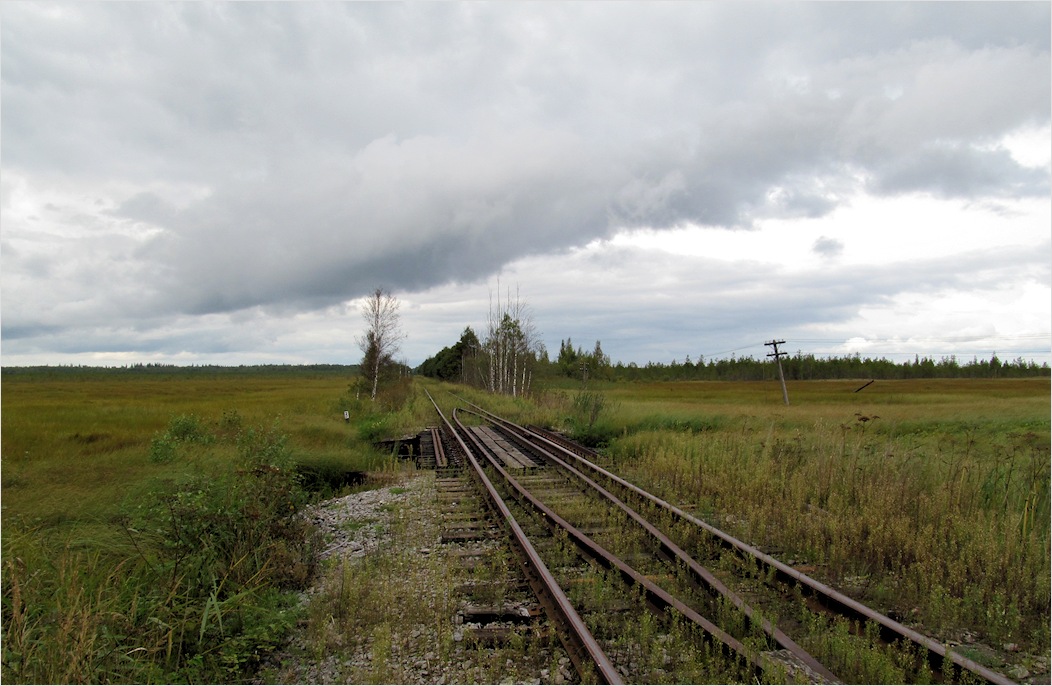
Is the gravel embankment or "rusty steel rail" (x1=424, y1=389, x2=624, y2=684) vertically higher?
"rusty steel rail" (x1=424, y1=389, x2=624, y2=684)

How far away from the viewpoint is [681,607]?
168 inches

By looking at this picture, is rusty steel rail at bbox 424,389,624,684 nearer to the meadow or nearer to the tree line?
the meadow

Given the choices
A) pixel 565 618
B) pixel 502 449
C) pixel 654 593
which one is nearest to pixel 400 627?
pixel 565 618

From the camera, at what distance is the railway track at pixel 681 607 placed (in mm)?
3658

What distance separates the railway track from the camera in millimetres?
3658

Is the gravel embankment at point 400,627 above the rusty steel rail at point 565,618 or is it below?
below

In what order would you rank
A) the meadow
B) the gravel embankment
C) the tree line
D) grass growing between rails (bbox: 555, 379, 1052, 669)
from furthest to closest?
the tree line < grass growing between rails (bbox: 555, 379, 1052, 669) < the meadow < the gravel embankment

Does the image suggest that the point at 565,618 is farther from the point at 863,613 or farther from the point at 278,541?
the point at 278,541

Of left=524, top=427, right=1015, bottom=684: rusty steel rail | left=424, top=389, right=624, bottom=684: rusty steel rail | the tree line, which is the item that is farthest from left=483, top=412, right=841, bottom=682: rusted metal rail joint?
the tree line

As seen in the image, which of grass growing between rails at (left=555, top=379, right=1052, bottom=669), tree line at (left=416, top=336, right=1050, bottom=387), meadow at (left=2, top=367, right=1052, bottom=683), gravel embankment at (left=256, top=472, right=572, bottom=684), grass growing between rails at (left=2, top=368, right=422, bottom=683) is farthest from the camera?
tree line at (left=416, top=336, right=1050, bottom=387)

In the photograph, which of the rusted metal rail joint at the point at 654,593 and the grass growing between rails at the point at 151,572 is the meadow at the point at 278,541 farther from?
the rusted metal rail joint at the point at 654,593

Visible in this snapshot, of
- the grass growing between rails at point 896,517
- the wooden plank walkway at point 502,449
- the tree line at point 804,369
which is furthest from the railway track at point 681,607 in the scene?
the tree line at point 804,369

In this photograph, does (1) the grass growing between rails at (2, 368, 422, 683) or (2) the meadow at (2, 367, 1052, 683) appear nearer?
(1) the grass growing between rails at (2, 368, 422, 683)

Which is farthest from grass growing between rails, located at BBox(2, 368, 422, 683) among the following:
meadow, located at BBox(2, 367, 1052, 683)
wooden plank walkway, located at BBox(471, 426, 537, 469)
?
wooden plank walkway, located at BBox(471, 426, 537, 469)
